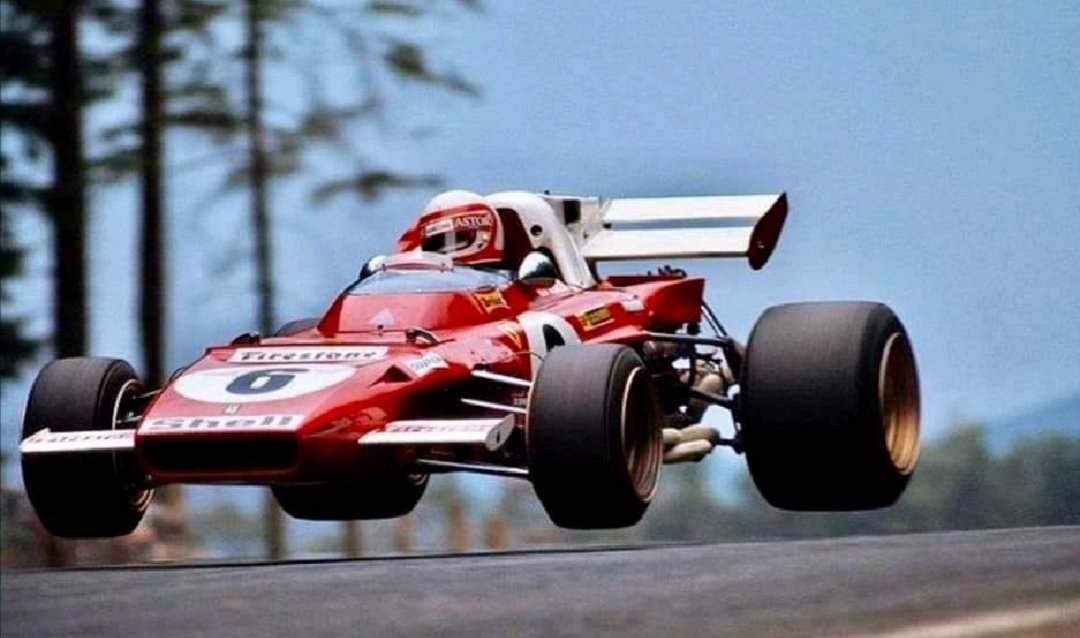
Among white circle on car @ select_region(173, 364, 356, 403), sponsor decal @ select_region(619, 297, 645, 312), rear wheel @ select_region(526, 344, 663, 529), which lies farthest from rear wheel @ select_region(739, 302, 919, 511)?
white circle on car @ select_region(173, 364, 356, 403)

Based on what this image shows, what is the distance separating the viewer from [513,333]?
10.7m

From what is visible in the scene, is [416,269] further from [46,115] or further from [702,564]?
[46,115]

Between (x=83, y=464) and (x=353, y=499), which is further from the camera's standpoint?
(x=353, y=499)

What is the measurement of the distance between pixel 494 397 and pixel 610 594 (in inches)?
80.6

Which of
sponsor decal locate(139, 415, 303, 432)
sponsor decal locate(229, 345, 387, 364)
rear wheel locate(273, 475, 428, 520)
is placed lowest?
rear wheel locate(273, 475, 428, 520)

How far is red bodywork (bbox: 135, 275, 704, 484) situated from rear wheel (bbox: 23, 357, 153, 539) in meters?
0.73

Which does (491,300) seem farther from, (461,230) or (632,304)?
(632,304)

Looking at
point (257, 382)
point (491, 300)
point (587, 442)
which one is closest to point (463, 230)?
point (491, 300)

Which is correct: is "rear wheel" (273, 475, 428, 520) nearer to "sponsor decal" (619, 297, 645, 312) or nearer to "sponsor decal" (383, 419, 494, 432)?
"sponsor decal" (619, 297, 645, 312)

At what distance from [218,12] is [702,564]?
23.6 feet

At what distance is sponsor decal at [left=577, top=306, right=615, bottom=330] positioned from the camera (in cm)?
1121

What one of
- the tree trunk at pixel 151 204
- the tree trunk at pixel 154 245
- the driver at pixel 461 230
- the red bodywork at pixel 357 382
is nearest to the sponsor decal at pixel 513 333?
the red bodywork at pixel 357 382

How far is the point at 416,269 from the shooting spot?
10.7 metres

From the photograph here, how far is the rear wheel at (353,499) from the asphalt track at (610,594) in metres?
0.87
